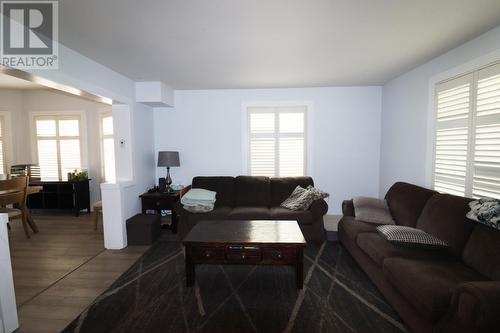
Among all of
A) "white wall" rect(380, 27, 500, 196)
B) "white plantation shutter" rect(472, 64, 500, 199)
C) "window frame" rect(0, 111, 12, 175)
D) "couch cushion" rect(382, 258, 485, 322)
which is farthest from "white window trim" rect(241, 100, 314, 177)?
"window frame" rect(0, 111, 12, 175)

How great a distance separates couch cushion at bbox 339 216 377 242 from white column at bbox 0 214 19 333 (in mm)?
3235

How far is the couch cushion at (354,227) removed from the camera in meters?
2.93

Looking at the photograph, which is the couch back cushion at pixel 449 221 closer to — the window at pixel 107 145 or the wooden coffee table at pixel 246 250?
the wooden coffee table at pixel 246 250

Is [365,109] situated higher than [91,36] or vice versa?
[91,36]

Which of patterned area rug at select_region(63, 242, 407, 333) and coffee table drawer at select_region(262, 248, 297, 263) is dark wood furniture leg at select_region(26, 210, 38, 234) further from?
coffee table drawer at select_region(262, 248, 297, 263)

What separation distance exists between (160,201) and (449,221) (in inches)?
150

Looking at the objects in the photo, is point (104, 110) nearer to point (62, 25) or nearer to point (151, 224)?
point (151, 224)

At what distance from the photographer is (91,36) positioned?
2.42m

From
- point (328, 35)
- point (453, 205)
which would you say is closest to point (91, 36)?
point (328, 35)

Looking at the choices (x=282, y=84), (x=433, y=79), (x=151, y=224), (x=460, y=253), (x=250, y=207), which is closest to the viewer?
(x=460, y=253)

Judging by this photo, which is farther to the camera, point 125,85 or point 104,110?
point 104,110

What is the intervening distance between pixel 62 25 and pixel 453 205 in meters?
3.94

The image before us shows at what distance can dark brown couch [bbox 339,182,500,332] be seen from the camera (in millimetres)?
1441

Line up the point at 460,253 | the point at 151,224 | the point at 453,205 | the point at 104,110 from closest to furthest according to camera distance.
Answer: the point at 460,253 → the point at 453,205 → the point at 151,224 → the point at 104,110
